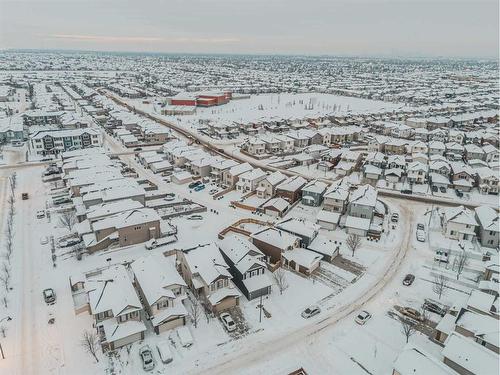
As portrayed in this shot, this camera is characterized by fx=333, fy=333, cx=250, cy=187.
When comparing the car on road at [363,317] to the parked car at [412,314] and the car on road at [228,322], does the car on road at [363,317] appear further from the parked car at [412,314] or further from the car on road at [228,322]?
the car on road at [228,322]

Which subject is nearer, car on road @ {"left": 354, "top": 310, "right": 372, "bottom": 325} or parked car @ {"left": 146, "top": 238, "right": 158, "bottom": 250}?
car on road @ {"left": 354, "top": 310, "right": 372, "bottom": 325}

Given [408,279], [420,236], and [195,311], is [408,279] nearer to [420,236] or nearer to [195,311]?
[420,236]

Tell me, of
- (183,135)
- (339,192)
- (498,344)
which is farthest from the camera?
(183,135)

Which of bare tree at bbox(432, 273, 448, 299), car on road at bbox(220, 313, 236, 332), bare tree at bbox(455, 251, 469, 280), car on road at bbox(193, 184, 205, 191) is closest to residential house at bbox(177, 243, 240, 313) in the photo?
car on road at bbox(220, 313, 236, 332)

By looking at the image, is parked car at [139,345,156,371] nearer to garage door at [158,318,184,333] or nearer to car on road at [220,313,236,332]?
garage door at [158,318,184,333]

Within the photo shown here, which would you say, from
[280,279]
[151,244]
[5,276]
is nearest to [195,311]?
[280,279]

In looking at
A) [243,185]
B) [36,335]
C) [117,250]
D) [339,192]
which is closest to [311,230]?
[339,192]

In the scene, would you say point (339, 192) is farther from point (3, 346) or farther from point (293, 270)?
point (3, 346)
